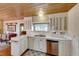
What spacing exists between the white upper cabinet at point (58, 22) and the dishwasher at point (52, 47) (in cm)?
46

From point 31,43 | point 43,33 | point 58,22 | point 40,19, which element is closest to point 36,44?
point 31,43

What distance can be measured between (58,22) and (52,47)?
89 centimetres

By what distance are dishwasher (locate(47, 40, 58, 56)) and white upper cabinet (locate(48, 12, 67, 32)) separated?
1.52 feet

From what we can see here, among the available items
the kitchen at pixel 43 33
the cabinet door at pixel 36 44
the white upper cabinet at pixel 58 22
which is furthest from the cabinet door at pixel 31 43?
the white upper cabinet at pixel 58 22

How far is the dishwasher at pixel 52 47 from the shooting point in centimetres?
365

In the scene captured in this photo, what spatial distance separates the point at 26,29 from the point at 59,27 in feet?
3.83

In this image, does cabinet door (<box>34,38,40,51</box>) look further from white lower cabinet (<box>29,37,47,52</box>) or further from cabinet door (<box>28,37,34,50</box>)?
cabinet door (<box>28,37,34,50</box>)

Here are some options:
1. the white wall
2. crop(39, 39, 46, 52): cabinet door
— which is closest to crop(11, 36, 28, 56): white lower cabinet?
crop(39, 39, 46, 52): cabinet door

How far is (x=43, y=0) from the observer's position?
174cm

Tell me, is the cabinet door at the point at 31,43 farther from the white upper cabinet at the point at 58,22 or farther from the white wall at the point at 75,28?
the white wall at the point at 75,28

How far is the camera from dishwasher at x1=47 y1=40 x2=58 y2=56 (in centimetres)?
365

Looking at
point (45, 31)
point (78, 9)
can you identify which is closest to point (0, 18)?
point (45, 31)

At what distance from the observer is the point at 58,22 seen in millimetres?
3736

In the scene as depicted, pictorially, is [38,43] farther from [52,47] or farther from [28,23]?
[28,23]
